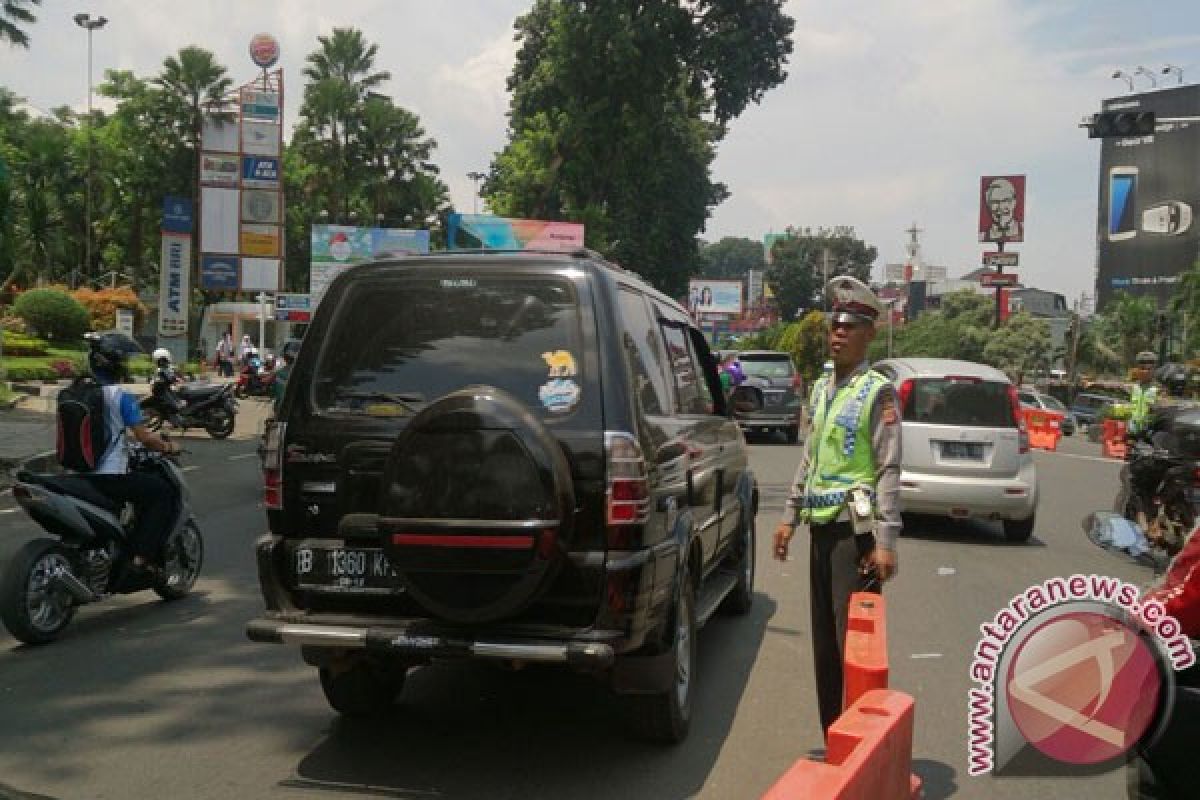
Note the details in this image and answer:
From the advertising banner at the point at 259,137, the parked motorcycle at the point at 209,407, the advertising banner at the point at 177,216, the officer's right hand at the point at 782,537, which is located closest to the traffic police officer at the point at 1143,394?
the officer's right hand at the point at 782,537

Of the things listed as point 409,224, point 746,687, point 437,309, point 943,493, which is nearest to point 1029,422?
point 943,493

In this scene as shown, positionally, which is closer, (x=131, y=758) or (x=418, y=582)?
(x=418, y=582)

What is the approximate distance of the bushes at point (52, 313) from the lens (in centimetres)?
3450

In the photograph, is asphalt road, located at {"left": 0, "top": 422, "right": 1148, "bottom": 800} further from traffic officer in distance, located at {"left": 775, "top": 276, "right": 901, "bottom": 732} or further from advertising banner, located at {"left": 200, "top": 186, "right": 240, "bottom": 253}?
advertising banner, located at {"left": 200, "top": 186, "right": 240, "bottom": 253}

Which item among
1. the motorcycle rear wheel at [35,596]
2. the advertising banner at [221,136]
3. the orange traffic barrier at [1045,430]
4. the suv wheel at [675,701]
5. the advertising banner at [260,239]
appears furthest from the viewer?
the advertising banner at [221,136]

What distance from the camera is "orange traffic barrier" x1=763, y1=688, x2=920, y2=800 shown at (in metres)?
2.43

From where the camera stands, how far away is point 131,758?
455 centimetres

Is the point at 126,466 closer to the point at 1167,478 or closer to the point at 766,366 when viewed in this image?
the point at 1167,478

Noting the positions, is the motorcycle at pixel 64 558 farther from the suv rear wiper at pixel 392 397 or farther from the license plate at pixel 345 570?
the suv rear wiper at pixel 392 397

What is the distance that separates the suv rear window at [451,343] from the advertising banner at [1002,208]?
78820mm

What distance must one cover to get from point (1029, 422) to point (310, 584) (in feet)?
84.8

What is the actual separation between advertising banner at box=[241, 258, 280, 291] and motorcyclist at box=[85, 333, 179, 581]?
1224 inches

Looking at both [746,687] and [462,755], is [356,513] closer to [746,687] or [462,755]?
[462,755]

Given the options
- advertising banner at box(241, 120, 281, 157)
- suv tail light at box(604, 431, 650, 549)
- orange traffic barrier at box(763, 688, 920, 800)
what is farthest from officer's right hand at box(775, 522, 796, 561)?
advertising banner at box(241, 120, 281, 157)
